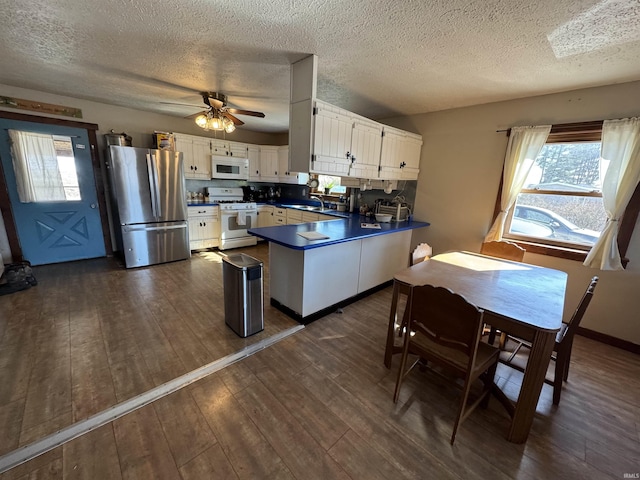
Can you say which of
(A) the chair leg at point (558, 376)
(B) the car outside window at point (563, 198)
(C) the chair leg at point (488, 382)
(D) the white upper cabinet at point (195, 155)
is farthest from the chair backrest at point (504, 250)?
(D) the white upper cabinet at point (195, 155)

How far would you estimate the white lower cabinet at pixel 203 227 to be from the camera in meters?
4.59

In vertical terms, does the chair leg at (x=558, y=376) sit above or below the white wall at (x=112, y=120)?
below

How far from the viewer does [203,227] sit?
4742 millimetres

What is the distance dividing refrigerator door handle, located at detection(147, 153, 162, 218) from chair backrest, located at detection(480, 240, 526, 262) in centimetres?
460

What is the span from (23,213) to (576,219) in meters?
6.96

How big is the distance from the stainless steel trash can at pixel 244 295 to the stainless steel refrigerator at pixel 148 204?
236 centimetres

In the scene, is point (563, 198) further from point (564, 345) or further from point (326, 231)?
point (326, 231)

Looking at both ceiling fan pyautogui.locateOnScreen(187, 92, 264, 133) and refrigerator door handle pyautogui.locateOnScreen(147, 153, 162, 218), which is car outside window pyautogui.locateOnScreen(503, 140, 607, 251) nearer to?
ceiling fan pyautogui.locateOnScreen(187, 92, 264, 133)

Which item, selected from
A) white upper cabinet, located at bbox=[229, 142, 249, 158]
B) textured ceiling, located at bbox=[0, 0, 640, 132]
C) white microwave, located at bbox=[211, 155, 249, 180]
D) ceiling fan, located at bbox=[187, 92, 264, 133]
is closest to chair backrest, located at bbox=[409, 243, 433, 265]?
textured ceiling, located at bbox=[0, 0, 640, 132]

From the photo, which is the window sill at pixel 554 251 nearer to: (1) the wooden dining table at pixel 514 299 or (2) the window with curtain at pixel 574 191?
(2) the window with curtain at pixel 574 191

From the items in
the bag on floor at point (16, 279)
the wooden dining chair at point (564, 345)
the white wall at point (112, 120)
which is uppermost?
the white wall at point (112, 120)

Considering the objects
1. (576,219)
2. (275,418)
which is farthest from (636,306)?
(275,418)

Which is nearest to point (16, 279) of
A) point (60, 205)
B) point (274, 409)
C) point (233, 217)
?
point (60, 205)

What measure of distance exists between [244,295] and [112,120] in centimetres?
399
